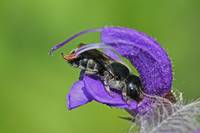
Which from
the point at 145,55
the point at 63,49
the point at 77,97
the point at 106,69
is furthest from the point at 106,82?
the point at 63,49

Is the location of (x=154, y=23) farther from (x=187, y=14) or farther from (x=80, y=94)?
(x=80, y=94)

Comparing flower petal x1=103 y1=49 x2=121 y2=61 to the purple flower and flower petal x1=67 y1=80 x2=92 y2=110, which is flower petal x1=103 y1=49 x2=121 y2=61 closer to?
the purple flower

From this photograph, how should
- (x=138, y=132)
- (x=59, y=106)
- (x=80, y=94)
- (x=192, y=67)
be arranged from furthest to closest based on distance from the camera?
(x=192, y=67)
(x=59, y=106)
(x=80, y=94)
(x=138, y=132)

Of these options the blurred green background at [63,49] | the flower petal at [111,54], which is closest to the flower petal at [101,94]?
the flower petal at [111,54]

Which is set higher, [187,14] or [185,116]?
Result: [187,14]

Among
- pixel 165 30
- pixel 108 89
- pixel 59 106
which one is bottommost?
pixel 108 89

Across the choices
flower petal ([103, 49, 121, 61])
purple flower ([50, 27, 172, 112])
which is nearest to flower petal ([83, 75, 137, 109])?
purple flower ([50, 27, 172, 112])

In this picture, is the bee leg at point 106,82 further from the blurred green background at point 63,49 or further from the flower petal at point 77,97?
the blurred green background at point 63,49

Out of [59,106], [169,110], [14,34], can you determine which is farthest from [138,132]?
[14,34]
